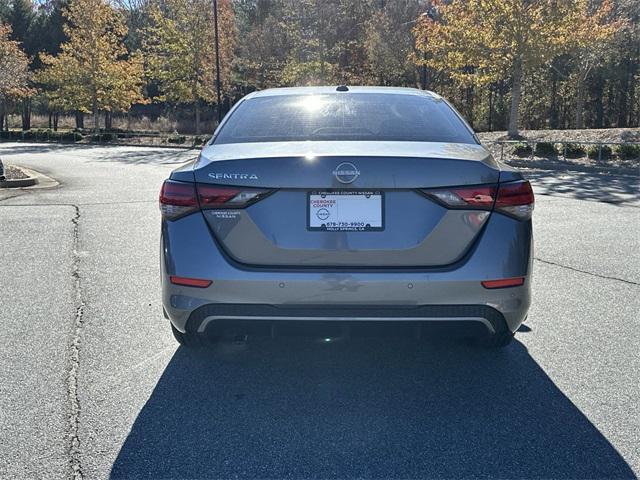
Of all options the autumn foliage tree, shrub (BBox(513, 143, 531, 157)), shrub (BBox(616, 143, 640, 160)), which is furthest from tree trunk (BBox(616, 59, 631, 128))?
shrub (BBox(616, 143, 640, 160))

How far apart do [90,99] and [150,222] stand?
125ft

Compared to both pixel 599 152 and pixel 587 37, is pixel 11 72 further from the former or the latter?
pixel 599 152

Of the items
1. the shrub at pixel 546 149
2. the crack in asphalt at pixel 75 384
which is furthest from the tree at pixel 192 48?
the crack in asphalt at pixel 75 384

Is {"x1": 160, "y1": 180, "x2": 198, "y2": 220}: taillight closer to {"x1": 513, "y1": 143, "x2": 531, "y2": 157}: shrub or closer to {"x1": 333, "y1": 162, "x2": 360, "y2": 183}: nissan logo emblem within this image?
{"x1": 333, "y1": 162, "x2": 360, "y2": 183}: nissan logo emblem

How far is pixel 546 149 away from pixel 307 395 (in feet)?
61.9

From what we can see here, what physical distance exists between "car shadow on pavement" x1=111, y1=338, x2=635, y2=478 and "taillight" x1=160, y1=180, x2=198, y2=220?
40.0 inches

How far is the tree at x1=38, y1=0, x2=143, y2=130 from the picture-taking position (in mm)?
43312

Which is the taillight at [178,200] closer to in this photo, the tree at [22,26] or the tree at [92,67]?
the tree at [92,67]

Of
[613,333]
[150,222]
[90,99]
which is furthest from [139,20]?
[613,333]

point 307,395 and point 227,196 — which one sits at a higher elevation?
point 227,196

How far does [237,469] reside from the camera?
2.78 m

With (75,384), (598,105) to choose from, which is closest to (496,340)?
(75,384)

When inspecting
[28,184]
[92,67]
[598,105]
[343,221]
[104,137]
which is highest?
[92,67]

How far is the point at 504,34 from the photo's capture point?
929 inches
